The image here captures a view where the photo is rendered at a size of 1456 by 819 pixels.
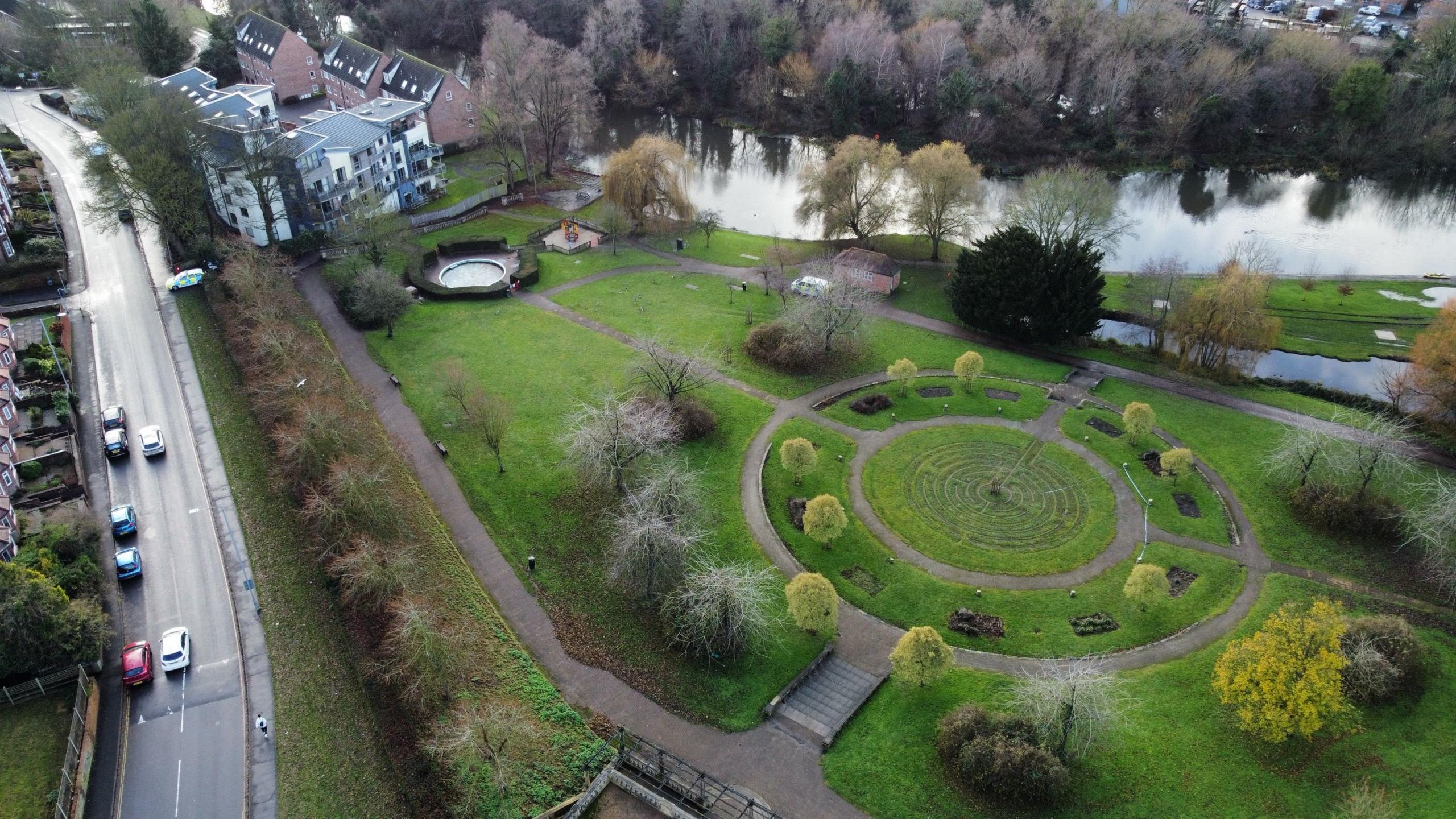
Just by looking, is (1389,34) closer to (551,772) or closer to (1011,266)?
(1011,266)

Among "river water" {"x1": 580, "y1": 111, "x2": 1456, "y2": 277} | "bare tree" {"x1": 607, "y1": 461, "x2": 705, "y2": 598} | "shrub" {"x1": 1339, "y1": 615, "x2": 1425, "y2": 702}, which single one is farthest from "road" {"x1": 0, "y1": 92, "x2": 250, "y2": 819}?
"river water" {"x1": 580, "y1": 111, "x2": 1456, "y2": 277}

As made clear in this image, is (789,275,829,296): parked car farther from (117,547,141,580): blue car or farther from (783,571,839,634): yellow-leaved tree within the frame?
(117,547,141,580): blue car

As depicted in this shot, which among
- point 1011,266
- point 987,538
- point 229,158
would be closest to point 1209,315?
point 1011,266

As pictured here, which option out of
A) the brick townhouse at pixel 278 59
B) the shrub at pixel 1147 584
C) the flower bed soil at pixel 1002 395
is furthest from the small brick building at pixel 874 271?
the brick townhouse at pixel 278 59

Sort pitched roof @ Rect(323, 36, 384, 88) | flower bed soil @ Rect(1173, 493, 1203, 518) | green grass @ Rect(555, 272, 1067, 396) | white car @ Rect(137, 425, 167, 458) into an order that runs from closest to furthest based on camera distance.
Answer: flower bed soil @ Rect(1173, 493, 1203, 518) < white car @ Rect(137, 425, 167, 458) < green grass @ Rect(555, 272, 1067, 396) < pitched roof @ Rect(323, 36, 384, 88)

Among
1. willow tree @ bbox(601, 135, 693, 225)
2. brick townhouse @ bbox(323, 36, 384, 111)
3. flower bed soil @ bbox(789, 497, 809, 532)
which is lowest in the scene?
flower bed soil @ bbox(789, 497, 809, 532)
